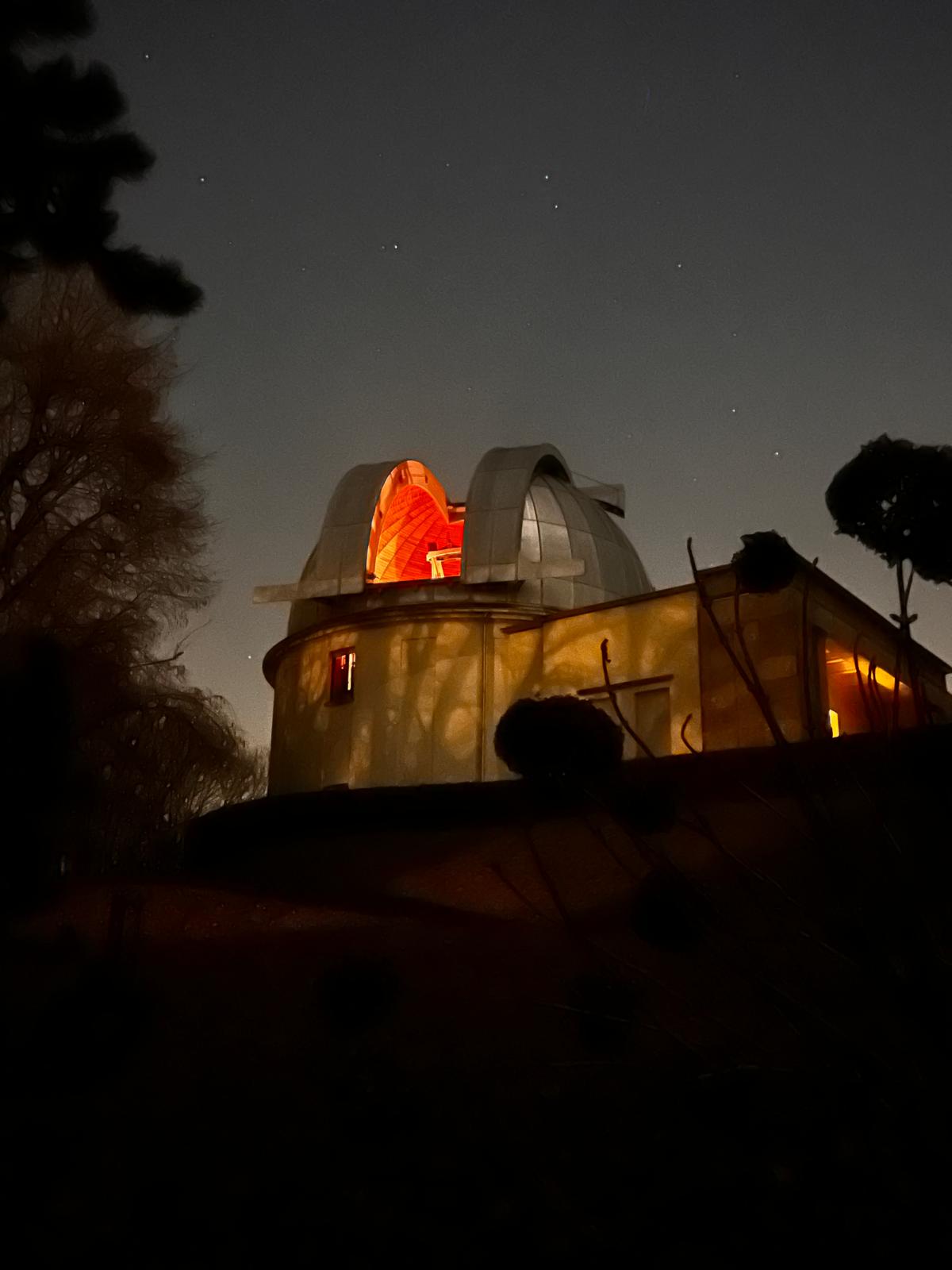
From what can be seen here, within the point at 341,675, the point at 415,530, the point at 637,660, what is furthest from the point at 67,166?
the point at 415,530

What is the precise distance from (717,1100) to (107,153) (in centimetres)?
522

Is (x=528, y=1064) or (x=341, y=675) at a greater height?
(x=341, y=675)

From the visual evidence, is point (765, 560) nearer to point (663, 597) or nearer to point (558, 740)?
point (558, 740)

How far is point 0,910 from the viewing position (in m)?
6.58

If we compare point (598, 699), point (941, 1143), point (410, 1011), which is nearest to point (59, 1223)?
point (410, 1011)


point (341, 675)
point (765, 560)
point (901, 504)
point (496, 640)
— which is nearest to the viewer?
point (901, 504)

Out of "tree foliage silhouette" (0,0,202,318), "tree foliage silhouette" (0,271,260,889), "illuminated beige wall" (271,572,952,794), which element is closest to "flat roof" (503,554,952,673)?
"illuminated beige wall" (271,572,952,794)

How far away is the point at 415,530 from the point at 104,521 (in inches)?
230

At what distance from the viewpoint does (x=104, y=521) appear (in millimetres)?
20844

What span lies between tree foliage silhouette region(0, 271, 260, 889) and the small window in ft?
7.13

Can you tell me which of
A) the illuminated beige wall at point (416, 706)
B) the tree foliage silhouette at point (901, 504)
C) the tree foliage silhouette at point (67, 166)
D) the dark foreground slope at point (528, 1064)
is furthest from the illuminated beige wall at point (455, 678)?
the tree foliage silhouette at point (901, 504)

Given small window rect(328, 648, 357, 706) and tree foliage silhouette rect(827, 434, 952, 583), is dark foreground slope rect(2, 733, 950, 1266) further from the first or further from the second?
small window rect(328, 648, 357, 706)

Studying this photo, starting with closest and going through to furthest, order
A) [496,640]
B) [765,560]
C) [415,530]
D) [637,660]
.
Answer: [765,560] → [637,660] → [496,640] → [415,530]

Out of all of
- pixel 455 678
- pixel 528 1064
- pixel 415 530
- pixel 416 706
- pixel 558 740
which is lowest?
pixel 528 1064
